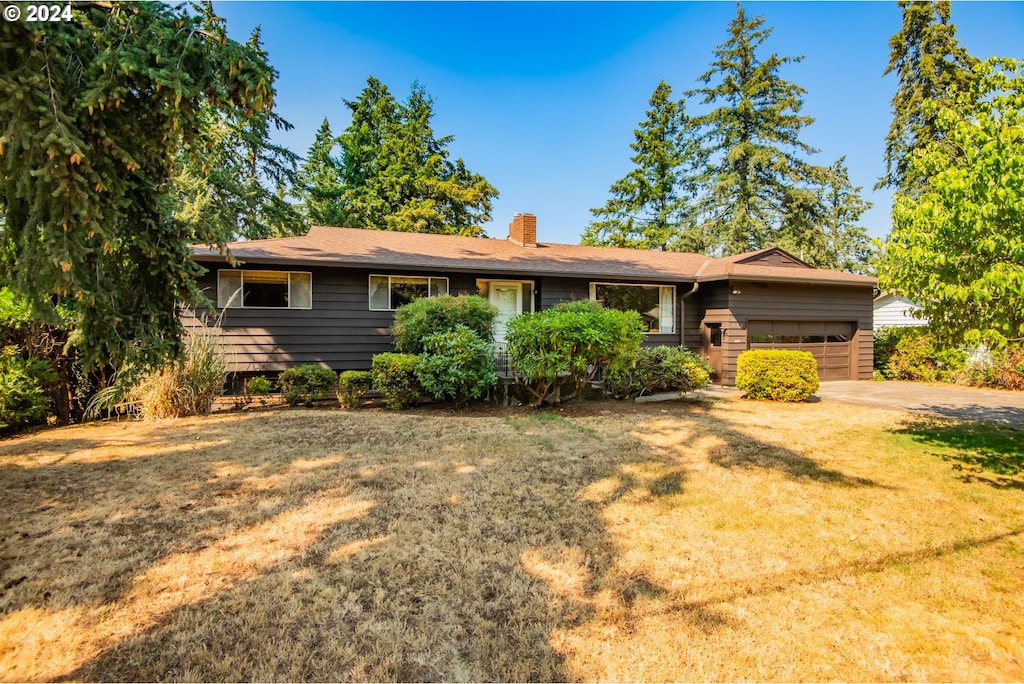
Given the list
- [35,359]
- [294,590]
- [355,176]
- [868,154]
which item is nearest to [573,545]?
[294,590]

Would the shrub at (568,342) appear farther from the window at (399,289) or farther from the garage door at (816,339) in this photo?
the garage door at (816,339)

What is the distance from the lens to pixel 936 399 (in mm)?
9922

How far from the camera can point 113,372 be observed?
750 centimetres

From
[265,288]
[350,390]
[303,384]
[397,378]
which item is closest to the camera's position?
[397,378]

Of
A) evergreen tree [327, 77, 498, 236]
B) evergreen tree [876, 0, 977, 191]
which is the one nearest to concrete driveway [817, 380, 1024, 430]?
evergreen tree [876, 0, 977, 191]

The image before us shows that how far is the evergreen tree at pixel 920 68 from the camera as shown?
17.8 m

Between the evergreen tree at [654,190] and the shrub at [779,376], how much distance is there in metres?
16.2

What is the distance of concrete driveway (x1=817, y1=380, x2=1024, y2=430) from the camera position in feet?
26.7

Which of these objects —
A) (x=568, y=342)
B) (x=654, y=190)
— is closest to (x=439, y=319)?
(x=568, y=342)

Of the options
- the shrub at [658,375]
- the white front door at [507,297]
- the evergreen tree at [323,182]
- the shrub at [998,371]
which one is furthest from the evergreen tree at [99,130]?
the evergreen tree at [323,182]

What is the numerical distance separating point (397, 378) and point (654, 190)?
21600 mm

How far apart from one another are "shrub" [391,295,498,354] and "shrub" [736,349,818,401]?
5785mm

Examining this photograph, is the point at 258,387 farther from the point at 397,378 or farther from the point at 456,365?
the point at 456,365

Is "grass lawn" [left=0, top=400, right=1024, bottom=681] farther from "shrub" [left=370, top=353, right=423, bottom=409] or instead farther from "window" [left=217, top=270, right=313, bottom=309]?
"window" [left=217, top=270, right=313, bottom=309]
